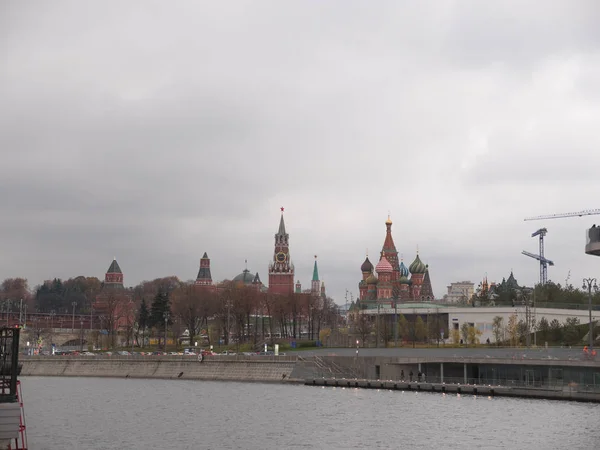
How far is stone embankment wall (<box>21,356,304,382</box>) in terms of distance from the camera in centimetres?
10644

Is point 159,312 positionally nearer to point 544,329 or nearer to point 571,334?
point 544,329

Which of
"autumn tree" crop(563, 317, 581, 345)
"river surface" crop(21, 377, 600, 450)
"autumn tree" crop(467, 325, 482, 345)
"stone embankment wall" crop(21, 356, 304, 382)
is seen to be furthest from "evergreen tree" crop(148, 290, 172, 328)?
"river surface" crop(21, 377, 600, 450)

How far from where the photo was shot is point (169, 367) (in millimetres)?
118688

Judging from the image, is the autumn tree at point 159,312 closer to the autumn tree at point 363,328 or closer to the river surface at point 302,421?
the autumn tree at point 363,328

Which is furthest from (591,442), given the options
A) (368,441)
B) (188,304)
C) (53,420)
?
(188,304)

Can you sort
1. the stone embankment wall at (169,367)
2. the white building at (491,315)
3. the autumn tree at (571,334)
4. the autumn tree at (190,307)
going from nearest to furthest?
1. the stone embankment wall at (169,367)
2. the autumn tree at (571,334)
3. the white building at (491,315)
4. the autumn tree at (190,307)

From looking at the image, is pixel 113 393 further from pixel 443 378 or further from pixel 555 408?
pixel 555 408

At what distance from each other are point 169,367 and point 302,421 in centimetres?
5500

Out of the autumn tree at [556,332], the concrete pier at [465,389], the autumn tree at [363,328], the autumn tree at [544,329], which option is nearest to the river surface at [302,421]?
the concrete pier at [465,389]

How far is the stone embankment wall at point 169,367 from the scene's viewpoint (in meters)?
106

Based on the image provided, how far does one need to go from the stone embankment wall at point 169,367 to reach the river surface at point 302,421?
11735mm

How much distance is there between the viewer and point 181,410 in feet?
249

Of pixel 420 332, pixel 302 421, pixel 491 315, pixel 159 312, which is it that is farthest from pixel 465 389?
pixel 159 312

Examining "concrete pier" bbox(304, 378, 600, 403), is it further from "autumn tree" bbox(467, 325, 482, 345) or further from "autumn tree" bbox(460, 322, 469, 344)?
"autumn tree" bbox(460, 322, 469, 344)
